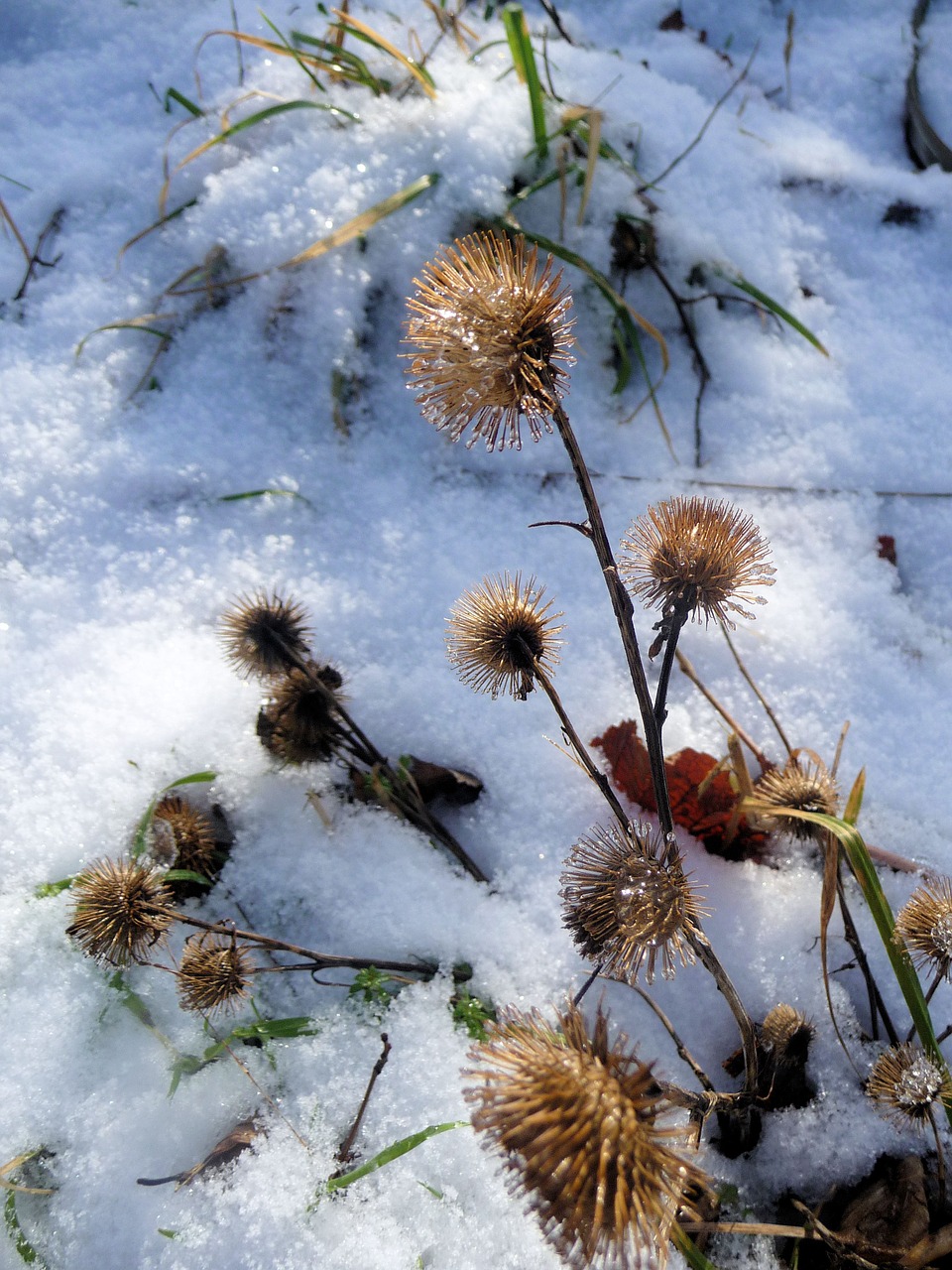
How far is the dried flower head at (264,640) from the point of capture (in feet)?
5.13

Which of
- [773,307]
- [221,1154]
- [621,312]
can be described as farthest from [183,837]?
[773,307]

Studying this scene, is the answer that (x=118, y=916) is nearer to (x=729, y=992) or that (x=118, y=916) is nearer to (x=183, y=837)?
(x=183, y=837)

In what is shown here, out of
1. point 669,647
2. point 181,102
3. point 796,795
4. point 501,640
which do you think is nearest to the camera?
point 669,647

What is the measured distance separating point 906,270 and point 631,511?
1.15 m

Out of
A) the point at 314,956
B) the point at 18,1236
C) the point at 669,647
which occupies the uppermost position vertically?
the point at 669,647

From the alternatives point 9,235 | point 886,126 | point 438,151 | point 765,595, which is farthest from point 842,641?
point 9,235

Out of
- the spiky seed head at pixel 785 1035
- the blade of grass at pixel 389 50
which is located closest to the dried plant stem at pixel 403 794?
the spiky seed head at pixel 785 1035

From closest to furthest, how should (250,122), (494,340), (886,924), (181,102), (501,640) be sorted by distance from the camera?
(494,340), (501,640), (886,924), (250,122), (181,102)

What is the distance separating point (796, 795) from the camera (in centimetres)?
147

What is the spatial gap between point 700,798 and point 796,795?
0.67 feet

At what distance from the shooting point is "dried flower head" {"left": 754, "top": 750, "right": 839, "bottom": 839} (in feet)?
4.84

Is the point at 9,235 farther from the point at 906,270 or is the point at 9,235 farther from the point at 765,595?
the point at 906,270

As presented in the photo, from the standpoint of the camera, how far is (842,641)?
1.87 metres

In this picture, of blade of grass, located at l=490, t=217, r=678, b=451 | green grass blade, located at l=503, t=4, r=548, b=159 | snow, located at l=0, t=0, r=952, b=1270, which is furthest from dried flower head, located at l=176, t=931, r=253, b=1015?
green grass blade, located at l=503, t=4, r=548, b=159
